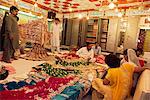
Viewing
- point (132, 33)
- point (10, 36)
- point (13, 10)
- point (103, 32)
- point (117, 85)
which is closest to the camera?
point (117, 85)

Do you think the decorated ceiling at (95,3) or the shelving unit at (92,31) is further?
the shelving unit at (92,31)

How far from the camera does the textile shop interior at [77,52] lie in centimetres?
218

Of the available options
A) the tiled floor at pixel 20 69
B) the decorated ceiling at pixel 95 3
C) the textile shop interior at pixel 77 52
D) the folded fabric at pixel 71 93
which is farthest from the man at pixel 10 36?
the decorated ceiling at pixel 95 3

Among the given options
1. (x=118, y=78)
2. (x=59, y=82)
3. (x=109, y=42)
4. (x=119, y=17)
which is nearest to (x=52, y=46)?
(x=109, y=42)

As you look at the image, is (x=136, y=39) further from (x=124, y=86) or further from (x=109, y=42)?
(x=124, y=86)

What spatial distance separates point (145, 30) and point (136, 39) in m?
0.48

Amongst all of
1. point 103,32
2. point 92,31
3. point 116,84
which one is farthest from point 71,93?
point 92,31

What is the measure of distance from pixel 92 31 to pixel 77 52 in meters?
2.46

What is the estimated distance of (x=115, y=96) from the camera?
2.13 m

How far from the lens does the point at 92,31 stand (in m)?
7.94

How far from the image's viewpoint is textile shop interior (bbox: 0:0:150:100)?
2.18m

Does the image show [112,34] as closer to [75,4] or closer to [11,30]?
[75,4]

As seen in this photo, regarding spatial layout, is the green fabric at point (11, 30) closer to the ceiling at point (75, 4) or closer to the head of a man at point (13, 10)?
the head of a man at point (13, 10)

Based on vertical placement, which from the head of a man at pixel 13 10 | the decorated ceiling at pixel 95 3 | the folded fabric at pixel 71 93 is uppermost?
the decorated ceiling at pixel 95 3
